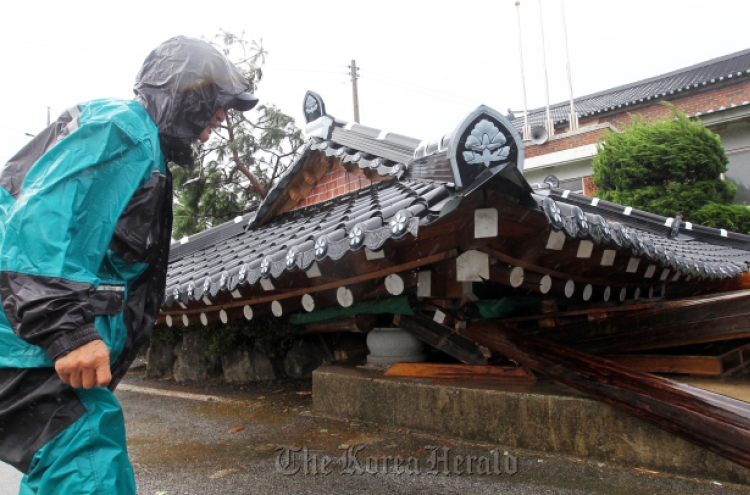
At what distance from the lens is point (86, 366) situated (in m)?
1.60

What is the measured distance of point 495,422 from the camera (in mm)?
3797

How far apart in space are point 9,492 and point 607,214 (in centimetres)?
783

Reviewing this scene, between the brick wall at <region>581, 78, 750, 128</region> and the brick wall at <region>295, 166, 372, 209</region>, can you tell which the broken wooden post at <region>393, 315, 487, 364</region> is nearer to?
the brick wall at <region>295, 166, 372, 209</region>

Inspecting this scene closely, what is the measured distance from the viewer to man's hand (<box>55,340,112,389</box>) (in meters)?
1.58

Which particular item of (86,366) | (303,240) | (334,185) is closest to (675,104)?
(334,185)

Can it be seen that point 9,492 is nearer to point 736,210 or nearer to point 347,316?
point 347,316

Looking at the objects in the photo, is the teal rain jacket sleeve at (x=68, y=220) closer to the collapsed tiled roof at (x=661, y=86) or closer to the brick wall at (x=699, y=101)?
the collapsed tiled roof at (x=661, y=86)

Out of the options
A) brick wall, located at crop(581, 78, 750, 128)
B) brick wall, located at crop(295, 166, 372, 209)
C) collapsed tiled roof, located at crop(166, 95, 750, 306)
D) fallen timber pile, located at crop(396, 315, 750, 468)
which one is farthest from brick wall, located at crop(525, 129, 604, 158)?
fallen timber pile, located at crop(396, 315, 750, 468)

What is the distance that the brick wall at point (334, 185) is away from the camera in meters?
5.74

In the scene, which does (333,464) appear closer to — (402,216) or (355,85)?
(402,216)

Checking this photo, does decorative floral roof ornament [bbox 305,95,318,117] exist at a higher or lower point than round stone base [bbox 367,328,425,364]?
higher

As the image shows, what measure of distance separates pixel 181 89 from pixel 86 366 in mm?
1151

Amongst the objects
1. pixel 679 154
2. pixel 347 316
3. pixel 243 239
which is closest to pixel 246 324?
pixel 243 239

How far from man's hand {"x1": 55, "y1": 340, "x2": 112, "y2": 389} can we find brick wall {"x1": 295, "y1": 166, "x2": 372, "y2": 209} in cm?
403
